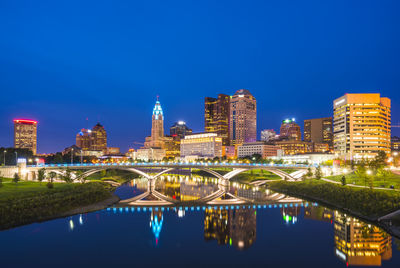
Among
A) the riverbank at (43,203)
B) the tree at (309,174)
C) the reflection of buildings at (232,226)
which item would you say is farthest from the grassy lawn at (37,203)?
the tree at (309,174)

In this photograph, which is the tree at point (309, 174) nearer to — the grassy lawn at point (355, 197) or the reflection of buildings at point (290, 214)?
the grassy lawn at point (355, 197)

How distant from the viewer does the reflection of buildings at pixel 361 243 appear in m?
31.5

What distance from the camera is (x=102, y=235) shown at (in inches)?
1533

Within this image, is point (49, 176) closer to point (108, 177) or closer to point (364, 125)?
point (108, 177)

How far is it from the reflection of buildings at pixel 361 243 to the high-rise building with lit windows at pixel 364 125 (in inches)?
5437

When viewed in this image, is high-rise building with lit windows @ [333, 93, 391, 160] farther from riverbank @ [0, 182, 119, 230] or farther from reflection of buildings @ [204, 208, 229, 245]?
riverbank @ [0, 182, 119, 230]

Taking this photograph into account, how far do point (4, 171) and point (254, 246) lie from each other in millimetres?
63413

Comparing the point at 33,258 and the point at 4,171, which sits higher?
the point at 4,171

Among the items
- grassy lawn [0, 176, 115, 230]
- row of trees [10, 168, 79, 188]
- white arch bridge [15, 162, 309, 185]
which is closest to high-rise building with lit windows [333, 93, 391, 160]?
white arch bridge [15, 162, 309, 185]

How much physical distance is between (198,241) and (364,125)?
16022 cm

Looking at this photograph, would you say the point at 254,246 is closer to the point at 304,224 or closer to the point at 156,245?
the point at 156,245

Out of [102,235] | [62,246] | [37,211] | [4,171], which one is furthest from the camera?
[4,171]

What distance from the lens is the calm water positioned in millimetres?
30672

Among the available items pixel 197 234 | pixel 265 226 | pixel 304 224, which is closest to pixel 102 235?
pixel 197 234
